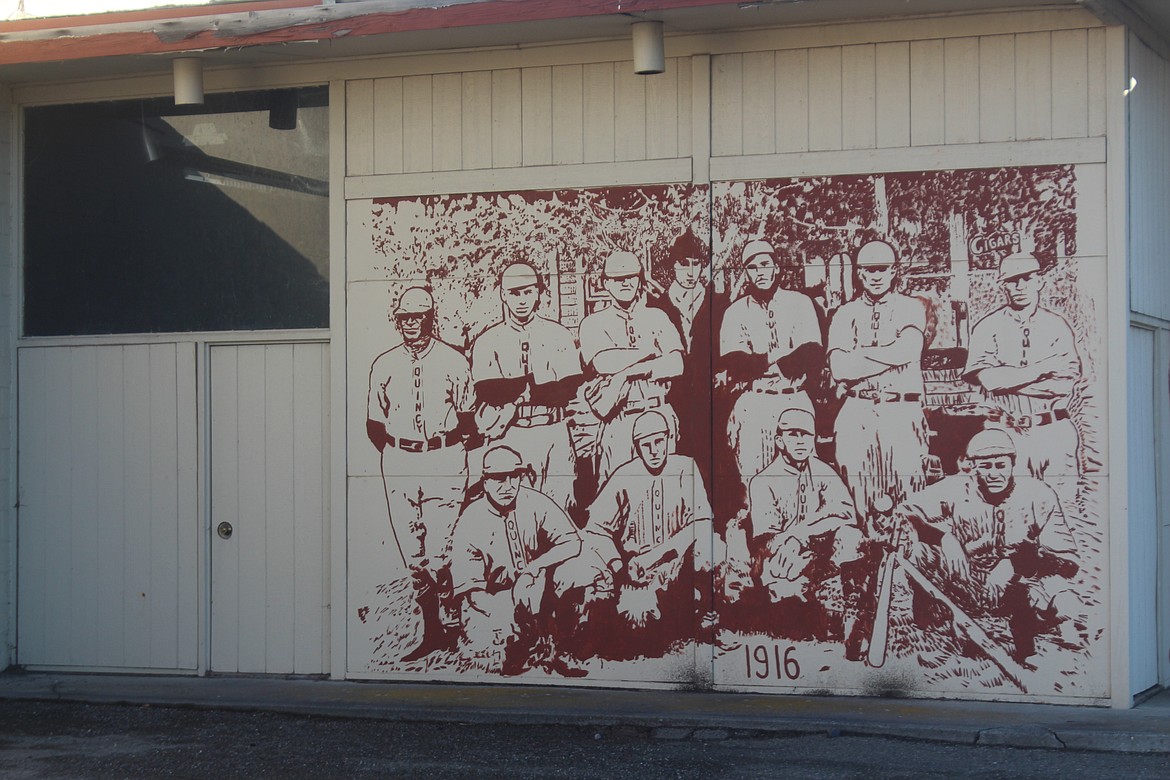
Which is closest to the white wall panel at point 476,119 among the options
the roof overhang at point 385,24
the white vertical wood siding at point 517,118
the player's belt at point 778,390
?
the white vertical wood siding at point 517,118

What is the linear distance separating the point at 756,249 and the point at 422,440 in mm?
2381

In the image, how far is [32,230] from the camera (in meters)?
8.71

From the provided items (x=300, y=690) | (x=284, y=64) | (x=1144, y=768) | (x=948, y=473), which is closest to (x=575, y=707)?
(x=300, y=690)

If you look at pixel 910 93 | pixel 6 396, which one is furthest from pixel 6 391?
pixel 910 93

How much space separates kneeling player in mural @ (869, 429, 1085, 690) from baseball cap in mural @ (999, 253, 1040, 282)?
896 millimetres

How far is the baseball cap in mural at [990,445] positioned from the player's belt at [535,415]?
242 centimetres

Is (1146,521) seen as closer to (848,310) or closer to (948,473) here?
(948,473)

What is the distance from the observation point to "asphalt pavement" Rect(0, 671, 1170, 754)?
21.7 feet

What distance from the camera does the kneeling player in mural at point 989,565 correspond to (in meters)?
7.13

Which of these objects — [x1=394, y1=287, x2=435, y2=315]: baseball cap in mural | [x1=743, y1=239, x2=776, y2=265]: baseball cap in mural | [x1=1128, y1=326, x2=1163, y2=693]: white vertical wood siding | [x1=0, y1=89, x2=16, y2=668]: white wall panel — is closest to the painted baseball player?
[x1=743, y1=239, x2=776, y2=265]: baseball cap in mural

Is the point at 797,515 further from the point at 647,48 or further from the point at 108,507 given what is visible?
the point at 108,507

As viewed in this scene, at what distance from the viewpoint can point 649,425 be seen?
7.67 meters

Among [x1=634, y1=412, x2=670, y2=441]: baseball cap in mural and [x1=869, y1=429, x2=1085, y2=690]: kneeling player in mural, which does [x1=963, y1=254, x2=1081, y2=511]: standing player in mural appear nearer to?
[x1=869, y1=429, x2=1085, y2=690]: kneeling player in mural

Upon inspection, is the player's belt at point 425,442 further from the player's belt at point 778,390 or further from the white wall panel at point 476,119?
the player's belt at point 778,390
